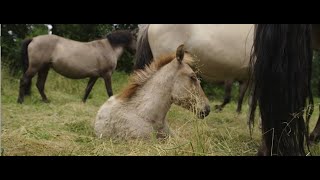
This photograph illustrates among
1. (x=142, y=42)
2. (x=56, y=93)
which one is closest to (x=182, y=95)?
(x=142, y=42)

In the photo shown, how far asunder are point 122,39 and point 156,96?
5.21m

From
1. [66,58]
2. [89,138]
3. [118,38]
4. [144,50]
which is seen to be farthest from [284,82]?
[118,38]

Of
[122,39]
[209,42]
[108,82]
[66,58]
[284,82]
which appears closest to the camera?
[284,82]

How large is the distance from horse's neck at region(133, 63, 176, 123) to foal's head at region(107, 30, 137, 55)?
16.3 feet

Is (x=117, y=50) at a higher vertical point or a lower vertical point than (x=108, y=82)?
higher

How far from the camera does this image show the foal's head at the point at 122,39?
8852 millimetres

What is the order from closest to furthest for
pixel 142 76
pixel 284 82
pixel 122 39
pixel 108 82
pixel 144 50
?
pixel 284 82 → pixel 142 76 → pixel 144 50 → pixel 108 82 → pixel 122 39

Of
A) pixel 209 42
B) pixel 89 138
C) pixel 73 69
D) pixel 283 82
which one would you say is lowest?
pixel 89 138

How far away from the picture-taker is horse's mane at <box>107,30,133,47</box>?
8844 mm

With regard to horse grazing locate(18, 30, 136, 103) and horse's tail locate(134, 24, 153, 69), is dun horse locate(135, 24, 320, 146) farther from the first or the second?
horse grazing locate(18, 30, 136, 103)

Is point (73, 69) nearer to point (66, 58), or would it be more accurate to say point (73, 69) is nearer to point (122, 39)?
point (66, 58)

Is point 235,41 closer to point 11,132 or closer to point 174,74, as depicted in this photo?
point 174,74

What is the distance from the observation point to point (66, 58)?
7.93 meters

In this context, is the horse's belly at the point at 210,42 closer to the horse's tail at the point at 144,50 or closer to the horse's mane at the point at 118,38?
the horse's tail at the point at 144,50
